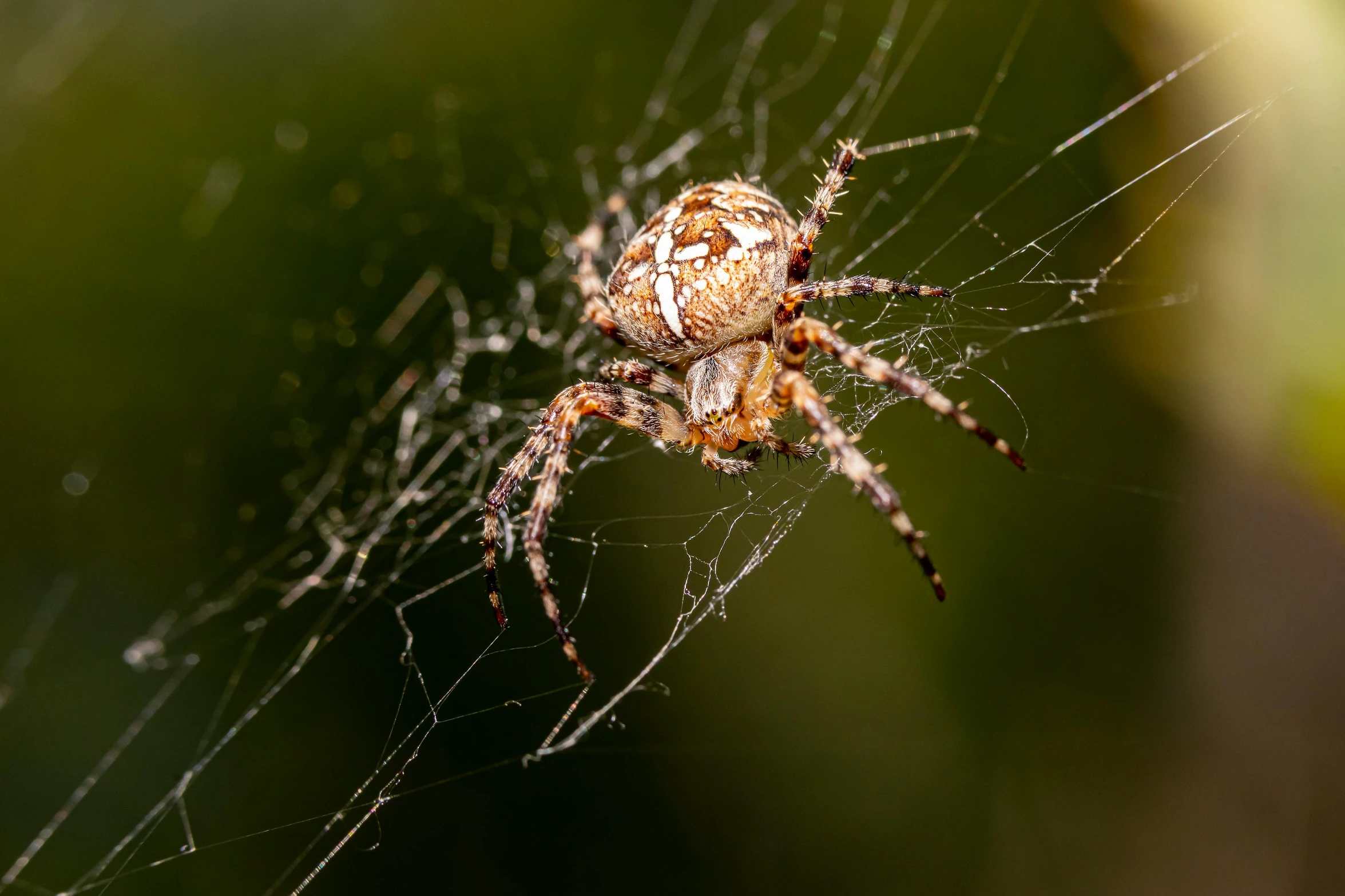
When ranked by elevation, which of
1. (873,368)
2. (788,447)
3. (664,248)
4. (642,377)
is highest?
(664,248)

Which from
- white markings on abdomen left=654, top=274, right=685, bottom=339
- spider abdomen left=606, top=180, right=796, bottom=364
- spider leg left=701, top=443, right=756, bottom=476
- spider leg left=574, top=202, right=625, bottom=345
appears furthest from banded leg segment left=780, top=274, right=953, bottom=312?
spider leg left=574, top=202, right=625, bottom=345

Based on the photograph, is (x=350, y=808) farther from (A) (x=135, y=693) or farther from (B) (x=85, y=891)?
(A) (x=135, y=693)

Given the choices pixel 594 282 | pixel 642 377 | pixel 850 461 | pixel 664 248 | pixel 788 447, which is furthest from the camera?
pixel 594 282

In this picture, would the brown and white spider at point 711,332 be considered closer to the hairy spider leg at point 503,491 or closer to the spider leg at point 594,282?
the hairy spider leg at point 503,491

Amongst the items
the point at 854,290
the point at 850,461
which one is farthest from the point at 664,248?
the point at 850,461

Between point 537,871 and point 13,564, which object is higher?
point 13,564

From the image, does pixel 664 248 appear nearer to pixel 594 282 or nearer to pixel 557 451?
pixel 594 282

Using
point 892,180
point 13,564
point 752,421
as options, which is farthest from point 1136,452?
point 13,564
